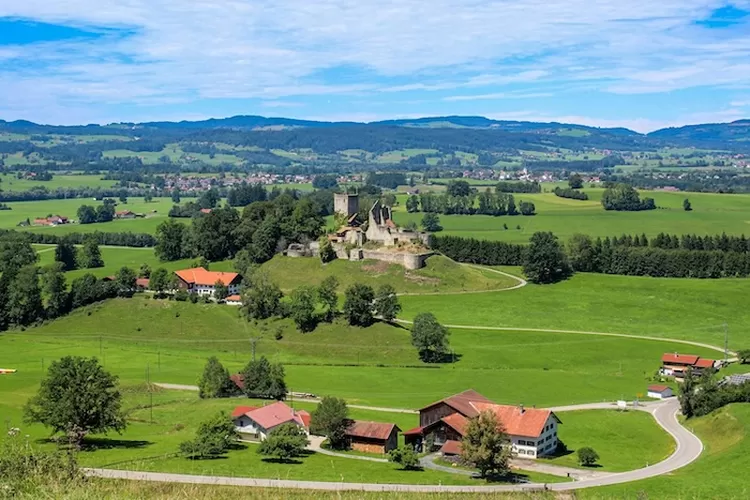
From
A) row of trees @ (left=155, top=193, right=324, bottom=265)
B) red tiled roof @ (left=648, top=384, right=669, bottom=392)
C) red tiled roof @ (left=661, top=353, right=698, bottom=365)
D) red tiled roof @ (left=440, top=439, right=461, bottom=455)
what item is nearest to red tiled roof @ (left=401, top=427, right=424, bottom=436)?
red tiled roof @ (left=440, top=439, right=461, bottom=455)

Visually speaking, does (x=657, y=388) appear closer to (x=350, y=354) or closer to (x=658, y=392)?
(x=658, y=392)

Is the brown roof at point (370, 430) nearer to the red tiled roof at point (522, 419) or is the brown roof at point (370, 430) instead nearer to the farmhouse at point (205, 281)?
the red tiled roof at point (522, 419)

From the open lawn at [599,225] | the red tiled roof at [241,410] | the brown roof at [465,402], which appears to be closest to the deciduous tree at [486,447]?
the brown roof at [465,402]

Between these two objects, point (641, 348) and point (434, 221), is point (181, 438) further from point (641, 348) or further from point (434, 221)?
point (434, 221)

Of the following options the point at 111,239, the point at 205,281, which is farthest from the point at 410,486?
the point at 111,239

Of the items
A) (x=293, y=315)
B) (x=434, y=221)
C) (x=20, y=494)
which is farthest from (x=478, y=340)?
(x=434, y=221)

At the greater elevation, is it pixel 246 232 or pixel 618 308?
pixel 246 232
